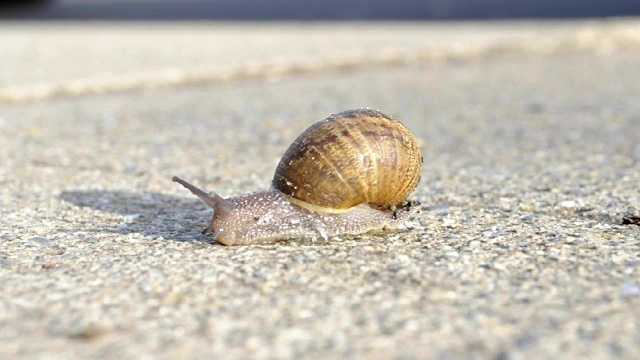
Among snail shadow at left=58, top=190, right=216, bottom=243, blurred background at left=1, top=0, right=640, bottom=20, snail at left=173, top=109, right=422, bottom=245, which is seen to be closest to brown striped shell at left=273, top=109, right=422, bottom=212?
snail at left=173, top=109, right=422, bottom=245

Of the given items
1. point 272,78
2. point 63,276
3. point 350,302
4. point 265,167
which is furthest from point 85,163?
point 272,78

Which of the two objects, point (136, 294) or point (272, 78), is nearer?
point (136, 294)

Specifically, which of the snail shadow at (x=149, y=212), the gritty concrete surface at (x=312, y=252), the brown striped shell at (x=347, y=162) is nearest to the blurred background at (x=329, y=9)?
the gritty concrete surface at (x=312, y=252)

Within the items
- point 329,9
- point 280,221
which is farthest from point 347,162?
point 329,9

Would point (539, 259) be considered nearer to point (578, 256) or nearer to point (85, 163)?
point (578, 256)

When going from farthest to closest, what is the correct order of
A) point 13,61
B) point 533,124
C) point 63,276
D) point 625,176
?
1. point 13,61
2. point 533,124
3. point 625,176
4. point 63,276
